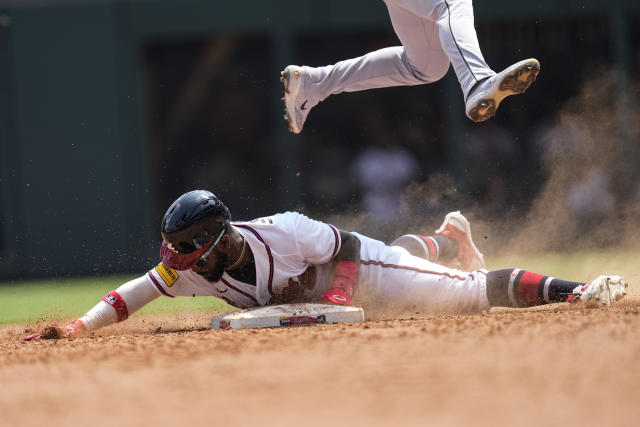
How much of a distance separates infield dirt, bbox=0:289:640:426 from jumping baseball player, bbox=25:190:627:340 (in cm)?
44

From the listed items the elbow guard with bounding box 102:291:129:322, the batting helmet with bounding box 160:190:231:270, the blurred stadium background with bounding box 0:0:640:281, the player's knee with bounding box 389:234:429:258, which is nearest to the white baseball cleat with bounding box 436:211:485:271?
the player's knee with bounding box 389:234:429:258

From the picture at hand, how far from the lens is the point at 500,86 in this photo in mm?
3977

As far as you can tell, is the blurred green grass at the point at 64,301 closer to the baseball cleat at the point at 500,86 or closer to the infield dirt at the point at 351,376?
the infield dirt at the point at 351,376

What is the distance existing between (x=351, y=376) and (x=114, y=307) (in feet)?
7.42

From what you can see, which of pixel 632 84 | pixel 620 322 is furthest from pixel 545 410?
pixel 632 84

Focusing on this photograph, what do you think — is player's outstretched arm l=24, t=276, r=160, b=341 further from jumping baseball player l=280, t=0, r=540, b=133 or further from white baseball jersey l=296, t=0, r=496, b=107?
white baseball jersey l=296, t=0, r=496, b=107

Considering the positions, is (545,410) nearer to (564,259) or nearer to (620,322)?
(620,322)

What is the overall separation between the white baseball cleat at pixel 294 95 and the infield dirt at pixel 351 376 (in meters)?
1.53

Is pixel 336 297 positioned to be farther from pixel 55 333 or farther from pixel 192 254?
pixel 55 333

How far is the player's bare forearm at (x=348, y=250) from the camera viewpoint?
15.8 feet

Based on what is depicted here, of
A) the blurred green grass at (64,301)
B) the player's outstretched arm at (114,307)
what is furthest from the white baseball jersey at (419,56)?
the blurred green grass at (64,301)

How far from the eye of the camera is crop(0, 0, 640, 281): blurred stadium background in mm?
11055

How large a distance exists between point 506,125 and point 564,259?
3732mm

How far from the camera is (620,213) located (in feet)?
33.3
